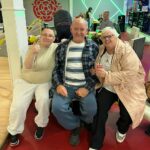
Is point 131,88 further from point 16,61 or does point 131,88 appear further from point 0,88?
point 0,88

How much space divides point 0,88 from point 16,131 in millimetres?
1347

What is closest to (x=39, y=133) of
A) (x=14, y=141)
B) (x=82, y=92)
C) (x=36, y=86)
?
(x=14, y=141)

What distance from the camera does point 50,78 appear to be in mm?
2023

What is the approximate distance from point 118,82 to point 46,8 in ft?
5.35

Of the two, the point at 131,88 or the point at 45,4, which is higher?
the point at 45,4

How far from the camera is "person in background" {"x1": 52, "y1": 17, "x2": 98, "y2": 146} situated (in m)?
1.79

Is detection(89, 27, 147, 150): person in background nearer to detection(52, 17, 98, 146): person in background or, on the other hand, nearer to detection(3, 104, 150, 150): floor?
detection(52, 17, 98, 146): person in background

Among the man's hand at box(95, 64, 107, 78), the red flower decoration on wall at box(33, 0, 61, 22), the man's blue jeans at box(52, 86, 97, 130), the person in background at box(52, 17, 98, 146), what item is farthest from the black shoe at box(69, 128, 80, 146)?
the red flower decoration on wall at box(33, 0, 61, 22)

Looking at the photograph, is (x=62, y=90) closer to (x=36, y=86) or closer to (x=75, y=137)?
(x=36, y=86)

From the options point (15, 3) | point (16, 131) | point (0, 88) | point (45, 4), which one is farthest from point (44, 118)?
point (45, 4)

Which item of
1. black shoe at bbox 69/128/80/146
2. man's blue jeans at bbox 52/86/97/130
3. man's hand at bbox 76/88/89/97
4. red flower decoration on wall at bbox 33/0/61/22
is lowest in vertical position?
black shoe at bbox 69/128/80/146

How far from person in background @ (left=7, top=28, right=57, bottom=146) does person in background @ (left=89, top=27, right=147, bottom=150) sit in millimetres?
484

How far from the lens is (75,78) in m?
1.86

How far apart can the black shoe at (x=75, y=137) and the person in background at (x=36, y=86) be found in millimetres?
294
